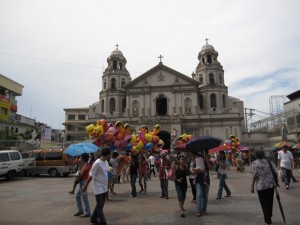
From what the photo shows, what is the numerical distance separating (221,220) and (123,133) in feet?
22.2

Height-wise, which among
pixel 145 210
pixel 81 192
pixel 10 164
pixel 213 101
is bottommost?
pixel 145 210

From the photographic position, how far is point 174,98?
147ft

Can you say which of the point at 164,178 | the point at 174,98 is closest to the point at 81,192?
the point at 164,178

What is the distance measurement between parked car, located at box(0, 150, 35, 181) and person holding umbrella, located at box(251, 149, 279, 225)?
16.4m

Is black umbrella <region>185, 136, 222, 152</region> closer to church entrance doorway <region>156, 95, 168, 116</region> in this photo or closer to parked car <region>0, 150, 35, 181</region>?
parked car <region>0, 150, 35, 181</region>

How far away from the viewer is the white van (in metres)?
18.1

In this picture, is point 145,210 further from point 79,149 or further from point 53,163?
point 53,163

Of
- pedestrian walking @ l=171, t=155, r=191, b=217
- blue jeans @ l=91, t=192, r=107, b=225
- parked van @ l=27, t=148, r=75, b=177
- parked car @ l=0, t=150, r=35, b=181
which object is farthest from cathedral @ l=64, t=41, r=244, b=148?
blue jeans @ l=91, t=192, r=107, b=225

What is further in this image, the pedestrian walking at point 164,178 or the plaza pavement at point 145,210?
the pedestrian walking at point 164,178

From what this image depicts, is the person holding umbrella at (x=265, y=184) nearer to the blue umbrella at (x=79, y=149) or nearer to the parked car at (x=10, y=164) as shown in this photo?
the blue umbrella at (x=79, y=149)

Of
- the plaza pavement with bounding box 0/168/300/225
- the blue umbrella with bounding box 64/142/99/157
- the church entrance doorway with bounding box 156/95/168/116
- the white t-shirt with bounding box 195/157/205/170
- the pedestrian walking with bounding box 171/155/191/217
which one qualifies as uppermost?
the church entrance doorway with bounding box 156/95/168/116

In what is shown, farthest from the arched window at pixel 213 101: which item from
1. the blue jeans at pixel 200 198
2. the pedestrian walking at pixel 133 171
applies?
the blue jeans at pixel 200 198

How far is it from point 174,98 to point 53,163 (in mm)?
26632

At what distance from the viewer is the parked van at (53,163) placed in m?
21.3
